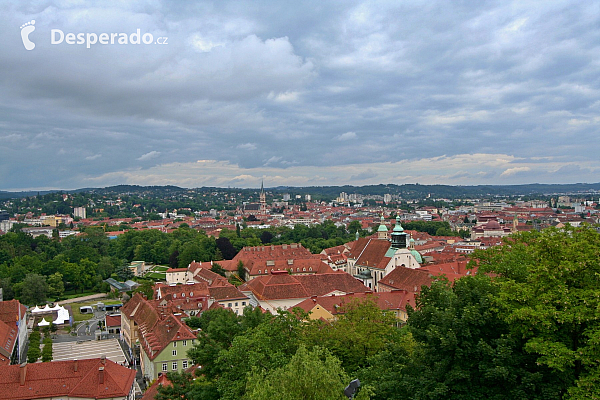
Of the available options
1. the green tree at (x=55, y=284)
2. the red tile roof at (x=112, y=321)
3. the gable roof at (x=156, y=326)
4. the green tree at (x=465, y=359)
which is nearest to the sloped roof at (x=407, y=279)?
the gable roof at (x=156, y=326)

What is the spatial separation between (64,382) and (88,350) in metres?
17.8

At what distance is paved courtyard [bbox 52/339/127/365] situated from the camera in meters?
43.3

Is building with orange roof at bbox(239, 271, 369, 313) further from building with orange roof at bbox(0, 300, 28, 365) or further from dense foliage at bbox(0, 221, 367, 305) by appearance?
dense foliage at bbox(0, 221, 367, 305)

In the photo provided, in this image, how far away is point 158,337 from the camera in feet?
124

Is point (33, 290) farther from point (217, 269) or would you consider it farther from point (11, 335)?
point (11, 335)

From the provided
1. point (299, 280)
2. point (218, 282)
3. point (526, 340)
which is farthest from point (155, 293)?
point (526, 340)

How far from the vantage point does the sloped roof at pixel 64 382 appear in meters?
28.4

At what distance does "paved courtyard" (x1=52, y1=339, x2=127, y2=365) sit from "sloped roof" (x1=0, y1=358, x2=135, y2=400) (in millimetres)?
10994

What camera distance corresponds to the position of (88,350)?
4594 cm

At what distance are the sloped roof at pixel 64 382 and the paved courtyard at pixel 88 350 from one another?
11.0 metres

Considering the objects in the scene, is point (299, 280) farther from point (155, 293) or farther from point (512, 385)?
point (512, 385)

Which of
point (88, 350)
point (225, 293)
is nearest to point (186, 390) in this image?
point (88, 350)

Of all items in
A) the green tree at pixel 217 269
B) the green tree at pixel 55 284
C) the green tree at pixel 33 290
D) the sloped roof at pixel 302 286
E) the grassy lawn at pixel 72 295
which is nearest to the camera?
the sloped roof at pixel 302 286

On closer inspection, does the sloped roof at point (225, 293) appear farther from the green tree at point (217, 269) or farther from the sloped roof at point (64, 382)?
the sloped roof at point (64, 382)
